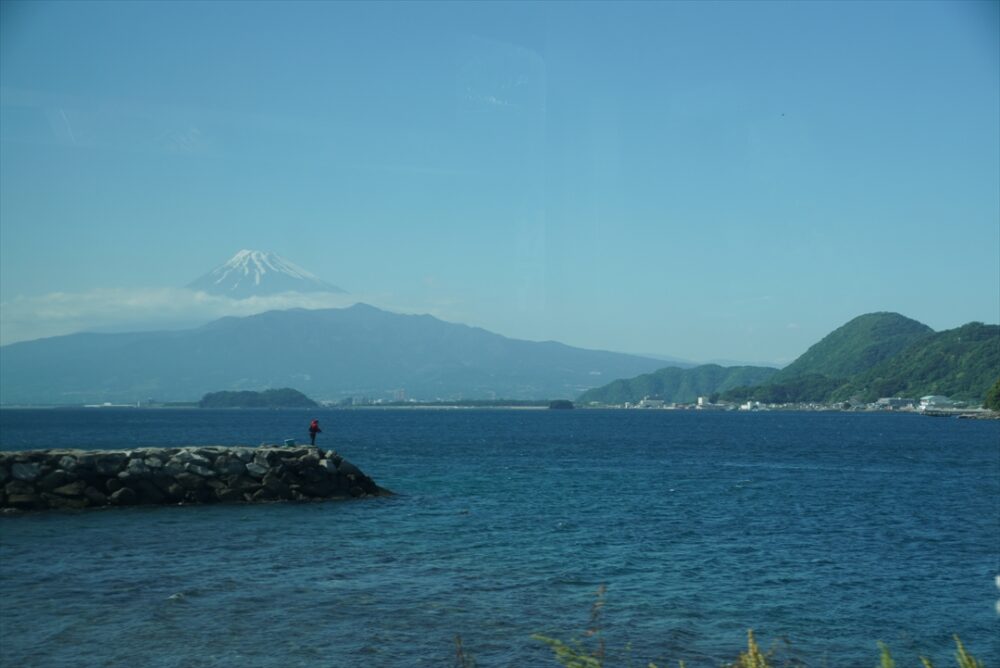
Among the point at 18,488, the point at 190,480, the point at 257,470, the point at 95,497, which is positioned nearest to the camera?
the point at 18,488

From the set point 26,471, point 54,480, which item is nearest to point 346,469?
point 54,480

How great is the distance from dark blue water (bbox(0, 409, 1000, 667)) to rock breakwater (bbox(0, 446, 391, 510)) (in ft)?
5.23

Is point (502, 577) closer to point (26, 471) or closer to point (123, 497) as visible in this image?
point (123, 497)

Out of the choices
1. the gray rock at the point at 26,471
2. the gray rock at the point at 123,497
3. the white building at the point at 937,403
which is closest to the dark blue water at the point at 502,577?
the gray rock at the point at 123,497

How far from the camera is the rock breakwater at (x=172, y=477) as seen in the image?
3353 cm

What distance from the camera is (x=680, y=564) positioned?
2322 centimetres

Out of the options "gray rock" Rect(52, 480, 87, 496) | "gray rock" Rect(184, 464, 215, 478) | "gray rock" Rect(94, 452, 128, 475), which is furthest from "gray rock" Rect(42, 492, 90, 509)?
"gray rock" Rect(184, 464, 215, 478)

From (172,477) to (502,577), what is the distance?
773 inches

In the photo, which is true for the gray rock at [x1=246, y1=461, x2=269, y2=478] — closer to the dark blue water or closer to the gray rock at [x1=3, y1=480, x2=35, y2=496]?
the dark blue water

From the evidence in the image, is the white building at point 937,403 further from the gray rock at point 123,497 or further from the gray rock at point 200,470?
the gray rock at point 123,497

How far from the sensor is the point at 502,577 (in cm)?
2103

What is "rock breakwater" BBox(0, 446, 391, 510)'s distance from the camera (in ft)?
110

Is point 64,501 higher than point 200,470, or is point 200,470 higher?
point 200,470

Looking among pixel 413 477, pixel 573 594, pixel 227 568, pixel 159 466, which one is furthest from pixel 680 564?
pixel 413 477
